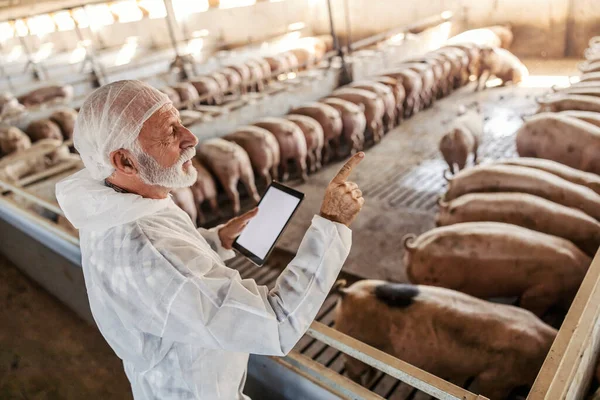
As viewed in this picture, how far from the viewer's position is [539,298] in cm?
311

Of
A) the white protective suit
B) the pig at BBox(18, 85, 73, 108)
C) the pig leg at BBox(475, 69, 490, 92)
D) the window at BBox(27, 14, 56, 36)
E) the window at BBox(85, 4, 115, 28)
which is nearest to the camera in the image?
the white protective suit

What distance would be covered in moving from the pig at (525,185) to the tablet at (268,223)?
2.67 metres

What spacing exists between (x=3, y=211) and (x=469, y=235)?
4122 millimetres

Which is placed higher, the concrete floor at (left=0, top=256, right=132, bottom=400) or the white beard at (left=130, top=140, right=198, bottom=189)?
the white beard at (left=130, top=140, right=198, bottom=189)

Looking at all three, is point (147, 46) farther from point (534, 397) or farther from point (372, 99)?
point (534, 397)

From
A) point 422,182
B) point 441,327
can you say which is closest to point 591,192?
point 441,327

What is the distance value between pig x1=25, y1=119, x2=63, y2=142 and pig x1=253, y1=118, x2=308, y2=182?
4112mm

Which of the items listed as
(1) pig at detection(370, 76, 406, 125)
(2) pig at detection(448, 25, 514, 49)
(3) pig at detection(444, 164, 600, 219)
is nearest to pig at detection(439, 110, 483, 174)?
(3) pig at detection(444, 164, 600, 219)

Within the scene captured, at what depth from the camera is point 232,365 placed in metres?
1.77

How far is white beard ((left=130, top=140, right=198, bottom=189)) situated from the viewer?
1.59 metres

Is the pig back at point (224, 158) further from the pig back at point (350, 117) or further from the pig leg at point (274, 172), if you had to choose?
the pig back at point (350, 117)

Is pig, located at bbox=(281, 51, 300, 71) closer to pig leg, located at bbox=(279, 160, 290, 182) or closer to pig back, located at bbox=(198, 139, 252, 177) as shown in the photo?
pig leg, located at bbox=(279, 160, 290, 182)

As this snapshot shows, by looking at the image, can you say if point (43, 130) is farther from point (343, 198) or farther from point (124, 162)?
point (343, 198)

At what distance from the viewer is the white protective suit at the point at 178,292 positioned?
1452mm
